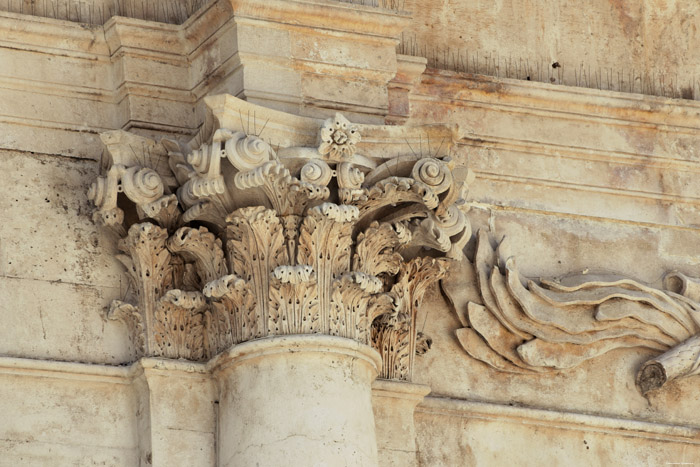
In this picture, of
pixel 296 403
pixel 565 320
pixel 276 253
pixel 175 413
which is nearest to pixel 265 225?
pixel 276 253

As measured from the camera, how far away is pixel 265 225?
947cm

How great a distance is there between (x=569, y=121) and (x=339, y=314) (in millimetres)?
2086

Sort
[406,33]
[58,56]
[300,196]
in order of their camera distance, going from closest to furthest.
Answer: [300,196]
[58,56]
[406,33]

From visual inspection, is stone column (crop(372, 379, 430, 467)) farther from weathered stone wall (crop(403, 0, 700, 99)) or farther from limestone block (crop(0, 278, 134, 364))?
weathered stone wall (crop(403, 0, 700, 99))

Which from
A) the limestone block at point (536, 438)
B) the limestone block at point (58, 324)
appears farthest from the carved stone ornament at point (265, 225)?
the limestone block at point (536, 438)

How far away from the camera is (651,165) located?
435 inches

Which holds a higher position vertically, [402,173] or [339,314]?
[402,173]

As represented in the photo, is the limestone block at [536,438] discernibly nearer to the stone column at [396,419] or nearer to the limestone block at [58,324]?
the stone column at [396,419]

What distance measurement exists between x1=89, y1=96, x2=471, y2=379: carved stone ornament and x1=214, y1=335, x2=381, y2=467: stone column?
0.32 ft

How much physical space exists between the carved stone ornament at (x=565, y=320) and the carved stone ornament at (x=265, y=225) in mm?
516

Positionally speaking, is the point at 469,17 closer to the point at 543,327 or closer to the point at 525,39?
the point at 525,39

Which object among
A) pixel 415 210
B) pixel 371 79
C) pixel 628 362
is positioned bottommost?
pixel 628 362

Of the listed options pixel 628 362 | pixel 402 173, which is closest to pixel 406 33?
pixel 402 173

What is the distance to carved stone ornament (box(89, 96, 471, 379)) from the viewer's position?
944 centimetres
